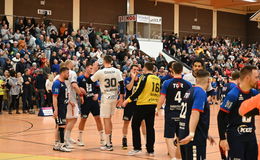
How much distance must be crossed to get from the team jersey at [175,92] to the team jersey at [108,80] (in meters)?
2.04

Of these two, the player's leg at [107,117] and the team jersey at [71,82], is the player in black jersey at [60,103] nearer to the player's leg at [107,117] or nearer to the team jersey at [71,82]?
the team jersey at [71,82]

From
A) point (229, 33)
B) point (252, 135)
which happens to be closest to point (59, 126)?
point (252, 135)

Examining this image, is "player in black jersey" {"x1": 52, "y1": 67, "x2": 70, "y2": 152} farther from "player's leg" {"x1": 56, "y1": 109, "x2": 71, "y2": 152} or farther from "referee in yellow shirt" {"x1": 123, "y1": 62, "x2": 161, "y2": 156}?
"referee in yellow shirt" {"x1": 123, "y1": 62, "x2": 161, "y2": 156}

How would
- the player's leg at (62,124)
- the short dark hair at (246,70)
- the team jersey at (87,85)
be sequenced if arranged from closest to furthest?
the short dark hair at (246,70), the player's leg at (62,124), the team jersey at (87,85)

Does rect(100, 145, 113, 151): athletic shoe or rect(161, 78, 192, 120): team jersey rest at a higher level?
rect(161, 78, 192, 120): team jersey

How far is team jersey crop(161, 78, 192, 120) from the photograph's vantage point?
28.0 ft

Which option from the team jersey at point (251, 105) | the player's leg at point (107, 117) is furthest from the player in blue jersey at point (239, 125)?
the player's leg at point (107, 117)

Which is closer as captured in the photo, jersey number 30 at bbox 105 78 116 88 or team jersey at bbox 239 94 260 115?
team jersey at bbox 239 94 260 115

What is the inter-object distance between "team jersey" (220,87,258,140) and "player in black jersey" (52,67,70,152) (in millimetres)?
5006

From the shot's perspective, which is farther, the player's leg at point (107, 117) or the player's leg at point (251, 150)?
the player's leg at point (107, 117)

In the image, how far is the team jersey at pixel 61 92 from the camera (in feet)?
33.2

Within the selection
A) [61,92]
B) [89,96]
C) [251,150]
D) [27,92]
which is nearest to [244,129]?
[251,150]

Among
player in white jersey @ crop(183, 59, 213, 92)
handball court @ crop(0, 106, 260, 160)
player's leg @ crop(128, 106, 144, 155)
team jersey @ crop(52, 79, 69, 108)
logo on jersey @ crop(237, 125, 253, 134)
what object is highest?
player in white jersey @ crop(183, 59, 213, 92)

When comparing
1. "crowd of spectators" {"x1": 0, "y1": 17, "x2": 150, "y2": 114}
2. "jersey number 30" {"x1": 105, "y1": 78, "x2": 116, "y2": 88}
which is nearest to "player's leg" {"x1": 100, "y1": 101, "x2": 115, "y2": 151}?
"jersey number 30" {"x1": 105, "y1": 78, "x2": 116, "y2": 88}
